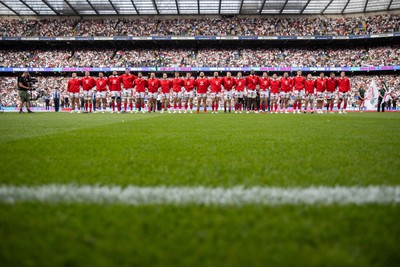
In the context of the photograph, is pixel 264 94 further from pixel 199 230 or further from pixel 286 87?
pixel 199 230

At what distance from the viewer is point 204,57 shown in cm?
3356

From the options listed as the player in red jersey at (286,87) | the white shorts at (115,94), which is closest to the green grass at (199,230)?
the white shorts at (115,94)

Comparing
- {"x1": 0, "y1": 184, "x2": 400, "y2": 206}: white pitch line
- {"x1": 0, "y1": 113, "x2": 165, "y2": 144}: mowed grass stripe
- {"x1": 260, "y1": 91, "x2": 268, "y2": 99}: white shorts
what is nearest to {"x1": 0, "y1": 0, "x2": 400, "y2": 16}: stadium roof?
{"x1": 260, "y1": 91, "x2": 268, "y2": 99}: white shorts

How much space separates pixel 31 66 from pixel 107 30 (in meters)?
10.3

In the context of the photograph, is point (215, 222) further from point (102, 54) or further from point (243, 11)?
point (243, 11)

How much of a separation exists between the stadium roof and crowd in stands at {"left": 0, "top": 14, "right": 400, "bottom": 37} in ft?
3.49

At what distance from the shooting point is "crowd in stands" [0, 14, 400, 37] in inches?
1368

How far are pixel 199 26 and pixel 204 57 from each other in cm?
551

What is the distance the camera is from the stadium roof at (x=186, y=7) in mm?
32719

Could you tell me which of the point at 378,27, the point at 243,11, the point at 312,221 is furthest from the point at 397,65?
the point at 312,221

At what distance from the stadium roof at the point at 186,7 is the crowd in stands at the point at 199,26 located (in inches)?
41.8

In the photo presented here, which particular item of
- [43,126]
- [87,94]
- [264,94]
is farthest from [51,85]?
[43,126]

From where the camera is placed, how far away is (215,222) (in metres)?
0.92

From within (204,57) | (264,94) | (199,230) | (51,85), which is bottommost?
(199,230)
